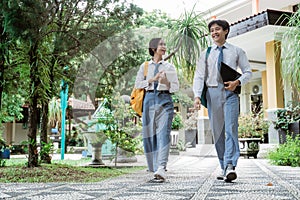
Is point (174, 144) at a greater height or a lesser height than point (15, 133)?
lesser

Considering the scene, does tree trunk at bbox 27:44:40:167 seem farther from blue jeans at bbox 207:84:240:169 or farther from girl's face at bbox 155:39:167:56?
blue jeans at bbox 207:84:240:169

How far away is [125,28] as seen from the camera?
4125 mm

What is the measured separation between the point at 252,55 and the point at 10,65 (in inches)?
279

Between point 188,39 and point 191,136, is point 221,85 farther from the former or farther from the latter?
point 191,136

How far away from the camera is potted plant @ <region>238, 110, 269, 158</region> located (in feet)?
22.6

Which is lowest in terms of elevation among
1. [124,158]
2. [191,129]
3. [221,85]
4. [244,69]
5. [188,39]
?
[124,158]

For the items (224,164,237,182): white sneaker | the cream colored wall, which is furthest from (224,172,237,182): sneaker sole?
the cream colored wall

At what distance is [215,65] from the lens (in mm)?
3037

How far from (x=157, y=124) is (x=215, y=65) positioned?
72 centimetres

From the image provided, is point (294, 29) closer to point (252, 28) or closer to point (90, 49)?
point (90, 49)

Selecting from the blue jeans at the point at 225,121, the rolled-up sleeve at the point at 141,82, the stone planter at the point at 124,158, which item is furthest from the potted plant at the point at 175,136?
the blue jeans at the point at 225,121

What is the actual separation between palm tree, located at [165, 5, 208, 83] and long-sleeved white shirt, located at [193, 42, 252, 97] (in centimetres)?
195

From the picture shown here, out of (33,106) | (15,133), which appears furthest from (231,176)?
(15,133)

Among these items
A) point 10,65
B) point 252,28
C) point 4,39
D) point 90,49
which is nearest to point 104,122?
point 90,49
